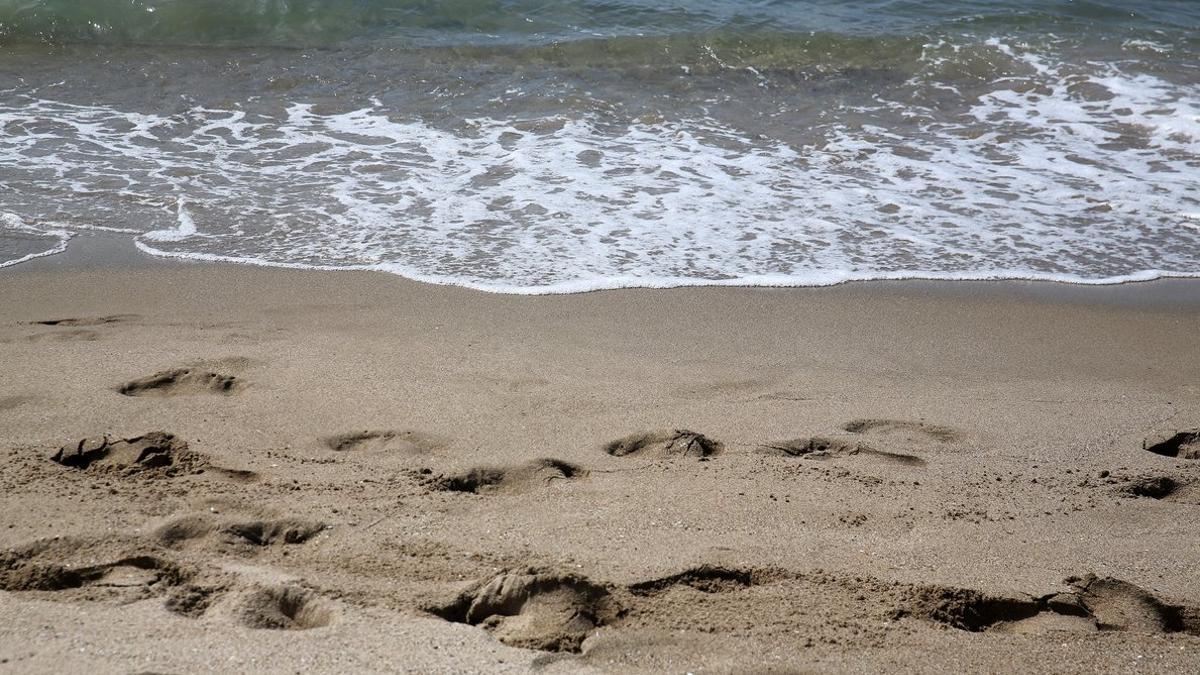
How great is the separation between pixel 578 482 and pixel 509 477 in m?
0.20

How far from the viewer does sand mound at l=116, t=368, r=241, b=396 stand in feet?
10.5

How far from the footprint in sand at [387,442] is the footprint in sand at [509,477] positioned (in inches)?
7.9

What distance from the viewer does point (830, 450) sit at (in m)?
3.03

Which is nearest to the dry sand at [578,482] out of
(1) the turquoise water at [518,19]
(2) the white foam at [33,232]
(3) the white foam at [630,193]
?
(2) the white foam at [33,232]

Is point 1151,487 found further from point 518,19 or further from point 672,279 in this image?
point 518,19

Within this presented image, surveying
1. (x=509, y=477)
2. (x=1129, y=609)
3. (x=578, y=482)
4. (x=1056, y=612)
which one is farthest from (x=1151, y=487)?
(x=509, y=477)

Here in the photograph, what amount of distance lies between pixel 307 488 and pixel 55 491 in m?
0.62

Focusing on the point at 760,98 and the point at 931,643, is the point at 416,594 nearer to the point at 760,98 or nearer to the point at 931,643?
the point at 931,643

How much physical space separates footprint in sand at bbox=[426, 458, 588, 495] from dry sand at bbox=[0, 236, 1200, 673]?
1 cm

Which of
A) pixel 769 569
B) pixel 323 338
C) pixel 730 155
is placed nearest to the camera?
pixel 769 569

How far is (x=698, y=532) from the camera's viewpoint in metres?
2.48

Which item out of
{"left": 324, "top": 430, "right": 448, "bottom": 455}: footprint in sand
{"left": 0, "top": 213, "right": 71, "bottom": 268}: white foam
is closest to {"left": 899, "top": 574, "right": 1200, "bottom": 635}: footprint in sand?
{"left": 324, "top": 430, "right": 448, "bottom": 455}: footprint in sand

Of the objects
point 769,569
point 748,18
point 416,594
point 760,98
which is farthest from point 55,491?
point 748,18

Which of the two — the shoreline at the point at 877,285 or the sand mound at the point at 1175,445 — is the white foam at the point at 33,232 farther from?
the sand mound at the point at 1175,445
